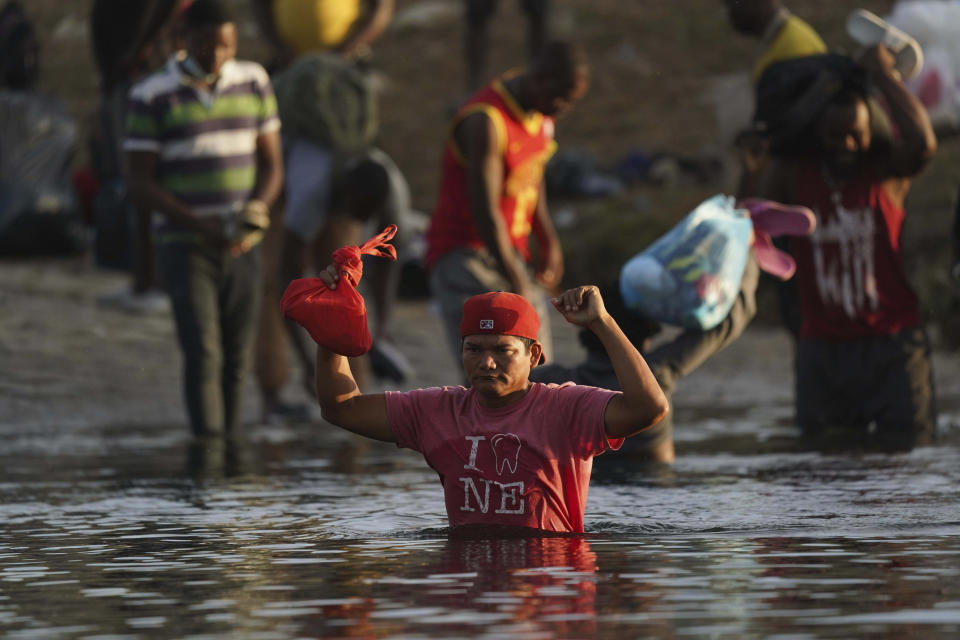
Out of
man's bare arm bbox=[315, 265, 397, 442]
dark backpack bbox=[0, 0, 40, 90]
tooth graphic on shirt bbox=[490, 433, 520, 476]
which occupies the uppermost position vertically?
dark backpack bbox=[0, 0, 40, 90]

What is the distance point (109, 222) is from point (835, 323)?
23.1ft

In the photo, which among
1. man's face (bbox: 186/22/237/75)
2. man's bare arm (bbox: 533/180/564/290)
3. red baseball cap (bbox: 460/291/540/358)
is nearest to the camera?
A: red baseball cap (bbox: 460/291/540/358)

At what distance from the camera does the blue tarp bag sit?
24.7 ft

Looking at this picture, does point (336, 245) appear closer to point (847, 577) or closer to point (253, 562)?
point (253, 562)

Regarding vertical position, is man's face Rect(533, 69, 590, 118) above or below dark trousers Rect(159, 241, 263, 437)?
above

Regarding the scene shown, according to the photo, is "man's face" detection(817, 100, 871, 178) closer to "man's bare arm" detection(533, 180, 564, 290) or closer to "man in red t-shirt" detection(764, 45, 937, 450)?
"man in red t-shirt" detection(764, 45, 937, 450)

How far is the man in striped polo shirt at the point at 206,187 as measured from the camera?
9281 millimetres

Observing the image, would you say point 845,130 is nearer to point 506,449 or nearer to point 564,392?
point 564,392

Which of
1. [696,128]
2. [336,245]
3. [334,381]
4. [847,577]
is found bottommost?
[847,577]

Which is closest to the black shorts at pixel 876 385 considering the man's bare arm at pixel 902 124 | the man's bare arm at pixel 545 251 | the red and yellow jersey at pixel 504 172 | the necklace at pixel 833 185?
the necklace at pixel 833 185

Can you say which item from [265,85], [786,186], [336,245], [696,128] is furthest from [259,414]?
[696,128]

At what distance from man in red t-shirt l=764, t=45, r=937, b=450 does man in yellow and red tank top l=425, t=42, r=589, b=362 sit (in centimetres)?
112

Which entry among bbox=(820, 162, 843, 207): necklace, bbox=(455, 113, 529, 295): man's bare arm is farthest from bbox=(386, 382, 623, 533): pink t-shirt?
bbox=(820, 162, 843, 207): necklace

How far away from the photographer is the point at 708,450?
932cm
